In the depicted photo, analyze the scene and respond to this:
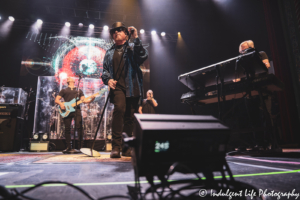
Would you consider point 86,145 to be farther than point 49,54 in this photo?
No

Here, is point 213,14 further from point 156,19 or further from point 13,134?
point 13,134

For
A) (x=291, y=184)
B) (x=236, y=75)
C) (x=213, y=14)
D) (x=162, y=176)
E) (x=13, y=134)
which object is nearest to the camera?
(x=162, y=176)

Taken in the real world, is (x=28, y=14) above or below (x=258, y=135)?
above

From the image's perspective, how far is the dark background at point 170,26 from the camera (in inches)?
215

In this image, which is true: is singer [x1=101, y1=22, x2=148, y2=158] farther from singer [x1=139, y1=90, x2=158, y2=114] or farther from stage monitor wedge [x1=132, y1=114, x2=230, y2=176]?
singer [x1=139, y1=90, x2=158, y2=114]

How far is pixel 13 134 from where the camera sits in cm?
454

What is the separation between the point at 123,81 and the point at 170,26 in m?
5.66

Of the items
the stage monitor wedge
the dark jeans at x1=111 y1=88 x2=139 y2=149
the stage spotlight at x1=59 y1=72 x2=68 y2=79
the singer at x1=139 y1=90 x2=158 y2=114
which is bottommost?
the stage monitor wedge

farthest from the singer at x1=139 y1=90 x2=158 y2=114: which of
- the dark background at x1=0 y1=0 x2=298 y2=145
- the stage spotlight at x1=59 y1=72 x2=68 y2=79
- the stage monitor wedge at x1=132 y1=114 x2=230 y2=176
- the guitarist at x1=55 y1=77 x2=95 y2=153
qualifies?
the stage monitor wedge at x1=132 y1=114 x2=230 y2=176

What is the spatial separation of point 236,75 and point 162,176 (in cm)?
225

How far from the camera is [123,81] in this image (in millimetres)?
2332

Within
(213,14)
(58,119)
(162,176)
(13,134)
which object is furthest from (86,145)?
(213,14)

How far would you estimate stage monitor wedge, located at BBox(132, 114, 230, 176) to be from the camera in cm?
63

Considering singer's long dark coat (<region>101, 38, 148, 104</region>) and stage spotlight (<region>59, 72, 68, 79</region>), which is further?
stage spotlight (<region>59, 72, 68, 79</region>)
